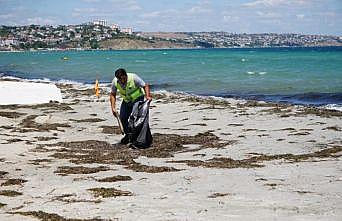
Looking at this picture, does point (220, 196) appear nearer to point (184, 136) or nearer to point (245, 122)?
point (184, 136)

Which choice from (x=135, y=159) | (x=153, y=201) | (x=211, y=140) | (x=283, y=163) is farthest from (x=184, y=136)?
(x=153, y=201)

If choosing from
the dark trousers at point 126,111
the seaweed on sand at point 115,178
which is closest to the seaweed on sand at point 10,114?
the dark trousers at point 126,111

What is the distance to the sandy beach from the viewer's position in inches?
275

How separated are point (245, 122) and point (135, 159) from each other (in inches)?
296

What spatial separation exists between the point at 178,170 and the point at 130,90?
143 inches

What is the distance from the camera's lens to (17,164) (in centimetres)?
1080

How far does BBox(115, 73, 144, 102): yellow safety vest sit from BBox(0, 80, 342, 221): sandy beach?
1.20m

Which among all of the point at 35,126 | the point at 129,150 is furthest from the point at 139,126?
the point at 35,126

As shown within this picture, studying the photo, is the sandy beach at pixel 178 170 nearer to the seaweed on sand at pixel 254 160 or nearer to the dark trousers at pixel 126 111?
the seaweed on sand at pixel 254 160

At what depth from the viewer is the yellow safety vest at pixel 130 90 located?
1286cm

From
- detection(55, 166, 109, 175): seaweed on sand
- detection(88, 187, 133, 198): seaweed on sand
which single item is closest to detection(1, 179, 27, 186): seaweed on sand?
detection(55, 166, 109, 175): seaweed on sand

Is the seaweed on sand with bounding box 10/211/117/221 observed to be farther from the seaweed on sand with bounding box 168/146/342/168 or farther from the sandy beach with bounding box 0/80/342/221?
the seaweed on sand with bounding box 168/146/342/168

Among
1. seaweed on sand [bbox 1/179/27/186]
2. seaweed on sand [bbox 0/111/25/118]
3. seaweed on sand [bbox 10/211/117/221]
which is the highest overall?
seaweed on sand [bbox 10/211/117/221]

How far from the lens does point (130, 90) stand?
514 inches
